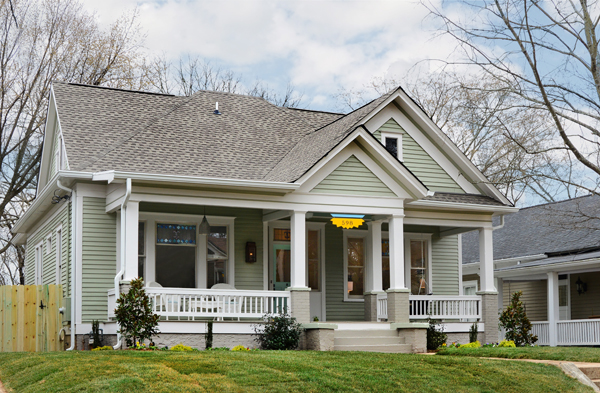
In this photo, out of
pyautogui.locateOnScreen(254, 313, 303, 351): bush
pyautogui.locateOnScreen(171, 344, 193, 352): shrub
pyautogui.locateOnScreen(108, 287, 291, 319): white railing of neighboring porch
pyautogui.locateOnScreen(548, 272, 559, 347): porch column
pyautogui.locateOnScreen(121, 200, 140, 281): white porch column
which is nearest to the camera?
pyautogui.locateOnScreen(171, 344, 193, 352): shrub

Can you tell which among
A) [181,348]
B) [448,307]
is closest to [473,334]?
[448,307]

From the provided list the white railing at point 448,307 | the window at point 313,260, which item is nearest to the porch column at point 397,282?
the white railing at point 448,307

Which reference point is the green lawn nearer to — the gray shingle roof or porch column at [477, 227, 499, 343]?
porch column at [477, 227, 499, 343]

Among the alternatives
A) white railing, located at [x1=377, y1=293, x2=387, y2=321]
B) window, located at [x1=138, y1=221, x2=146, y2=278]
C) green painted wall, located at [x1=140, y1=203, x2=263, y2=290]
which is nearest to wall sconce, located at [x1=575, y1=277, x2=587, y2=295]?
white railing, located at [x1=377, y1=293, x2=387, y2=321]

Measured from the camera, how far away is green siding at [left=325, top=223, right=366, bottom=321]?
1797 cm

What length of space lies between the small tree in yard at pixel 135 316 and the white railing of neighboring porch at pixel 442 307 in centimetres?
590

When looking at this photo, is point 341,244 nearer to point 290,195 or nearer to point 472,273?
point 290,195

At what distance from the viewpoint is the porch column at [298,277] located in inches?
584

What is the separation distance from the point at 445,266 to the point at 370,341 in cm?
561

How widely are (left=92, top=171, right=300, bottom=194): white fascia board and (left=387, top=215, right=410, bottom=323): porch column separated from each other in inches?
110

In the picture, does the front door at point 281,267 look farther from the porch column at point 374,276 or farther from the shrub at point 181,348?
the shrub at point 181,348

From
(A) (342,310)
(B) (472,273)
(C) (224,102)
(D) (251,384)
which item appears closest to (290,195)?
(A) (342,310)

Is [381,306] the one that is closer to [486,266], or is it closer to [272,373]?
[486,266]

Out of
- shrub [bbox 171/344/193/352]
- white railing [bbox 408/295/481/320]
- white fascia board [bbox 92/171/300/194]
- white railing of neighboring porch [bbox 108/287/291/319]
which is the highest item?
white fascia board [bbox 92/171/300/194]
